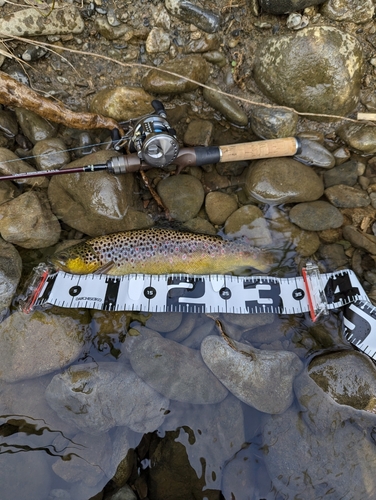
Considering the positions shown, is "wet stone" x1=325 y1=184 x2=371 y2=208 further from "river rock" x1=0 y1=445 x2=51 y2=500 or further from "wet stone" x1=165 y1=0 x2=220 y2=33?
"river rock" x1=0 y1=445 x2=51 y2=500

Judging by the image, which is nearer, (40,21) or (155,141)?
(155,141)

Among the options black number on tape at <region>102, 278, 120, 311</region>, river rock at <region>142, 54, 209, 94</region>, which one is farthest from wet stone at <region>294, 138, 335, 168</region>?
black number on tape at <region>102, 278, 120, 311</region>

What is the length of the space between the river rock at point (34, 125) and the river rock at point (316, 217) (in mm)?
2945

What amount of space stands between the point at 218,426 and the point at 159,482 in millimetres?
705

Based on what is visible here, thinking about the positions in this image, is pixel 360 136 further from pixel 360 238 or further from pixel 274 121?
pixel 360 238

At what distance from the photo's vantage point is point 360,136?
3814 millimetres

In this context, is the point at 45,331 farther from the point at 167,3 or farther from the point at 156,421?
the point at 167,3

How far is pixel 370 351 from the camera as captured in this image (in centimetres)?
316

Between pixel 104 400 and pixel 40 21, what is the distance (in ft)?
12.6

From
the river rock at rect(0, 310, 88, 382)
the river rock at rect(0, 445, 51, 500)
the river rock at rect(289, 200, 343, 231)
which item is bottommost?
the river rock at rect(0, 445, 51, 500)

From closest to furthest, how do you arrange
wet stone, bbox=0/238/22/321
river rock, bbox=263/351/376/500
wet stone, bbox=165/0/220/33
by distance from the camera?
river rock, bbox=263/351/376/500 → wet stone, bbox=0/238/22/321 → wet stone, bbox=165/0/220/33

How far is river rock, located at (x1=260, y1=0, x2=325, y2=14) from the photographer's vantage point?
3297mm

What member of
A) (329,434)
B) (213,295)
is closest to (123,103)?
(213,295)

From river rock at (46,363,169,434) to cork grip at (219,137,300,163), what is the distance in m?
2.44
